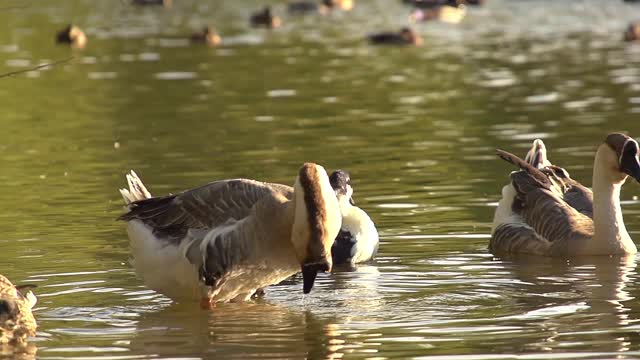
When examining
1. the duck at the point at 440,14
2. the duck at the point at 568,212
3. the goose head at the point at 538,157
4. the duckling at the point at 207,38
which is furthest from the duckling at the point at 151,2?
the duck at the point at 568,212

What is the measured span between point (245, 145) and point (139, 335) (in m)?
11.5

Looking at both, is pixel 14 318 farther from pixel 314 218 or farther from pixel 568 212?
pixel 568 212

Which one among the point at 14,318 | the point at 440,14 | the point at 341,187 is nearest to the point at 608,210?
the point at 341,187

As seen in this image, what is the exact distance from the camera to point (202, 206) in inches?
480

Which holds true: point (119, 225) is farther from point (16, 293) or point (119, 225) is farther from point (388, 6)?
point (388, 6)

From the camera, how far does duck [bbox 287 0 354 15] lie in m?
55.3

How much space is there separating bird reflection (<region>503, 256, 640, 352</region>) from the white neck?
0.38ft

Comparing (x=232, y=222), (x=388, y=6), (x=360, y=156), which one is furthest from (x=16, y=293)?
(x=388, y=6)

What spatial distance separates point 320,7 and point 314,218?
148ft

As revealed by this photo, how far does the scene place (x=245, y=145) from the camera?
74.3ft

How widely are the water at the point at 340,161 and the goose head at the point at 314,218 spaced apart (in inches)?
22.1

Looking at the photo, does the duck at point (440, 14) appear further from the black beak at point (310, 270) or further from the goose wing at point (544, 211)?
the black beak at point (310, 270)

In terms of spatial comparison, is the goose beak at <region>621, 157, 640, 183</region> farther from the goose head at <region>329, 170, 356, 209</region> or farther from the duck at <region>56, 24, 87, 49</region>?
the duck at <region>56, 24, 87, 49</region>

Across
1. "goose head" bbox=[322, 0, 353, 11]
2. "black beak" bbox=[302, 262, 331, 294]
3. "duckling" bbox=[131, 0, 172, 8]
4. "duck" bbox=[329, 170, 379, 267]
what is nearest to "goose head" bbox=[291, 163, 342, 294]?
"black beak" bbox=[302, 262, 331, 294]
